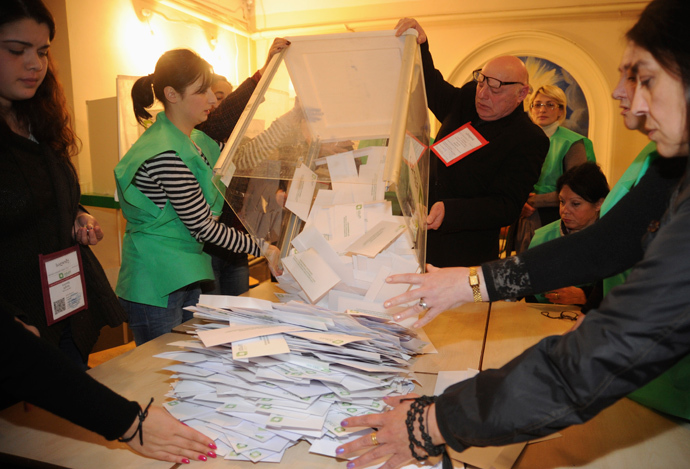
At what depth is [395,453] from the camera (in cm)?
78

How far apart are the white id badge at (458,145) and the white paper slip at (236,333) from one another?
1.31 metres

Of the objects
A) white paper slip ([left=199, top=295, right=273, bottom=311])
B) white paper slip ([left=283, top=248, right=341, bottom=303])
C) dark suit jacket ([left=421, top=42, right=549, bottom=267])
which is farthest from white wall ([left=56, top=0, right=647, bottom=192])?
white paper slip ([left=199, top=295, right=273, bottom=311])

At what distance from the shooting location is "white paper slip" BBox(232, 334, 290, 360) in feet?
2.84

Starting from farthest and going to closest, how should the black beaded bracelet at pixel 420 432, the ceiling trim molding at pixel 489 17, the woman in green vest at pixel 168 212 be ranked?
the ceiling trim molding at pixel 489 17 → the woman in green vest at pixel 168 212 → the black beaded bracelet at pixel 420 432

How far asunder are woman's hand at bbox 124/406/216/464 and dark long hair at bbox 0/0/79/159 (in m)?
0.91

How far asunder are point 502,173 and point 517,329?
2.61ft

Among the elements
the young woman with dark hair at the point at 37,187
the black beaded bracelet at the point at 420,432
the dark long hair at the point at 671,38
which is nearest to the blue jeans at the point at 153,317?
the young woman with dark hair at the point at 37,187

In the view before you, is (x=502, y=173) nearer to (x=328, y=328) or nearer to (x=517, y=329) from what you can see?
(x=517, y=329)

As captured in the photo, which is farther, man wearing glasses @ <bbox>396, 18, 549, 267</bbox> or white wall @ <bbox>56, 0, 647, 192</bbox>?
white wall @ <bbox>56, 0, 647, 192</bbox>

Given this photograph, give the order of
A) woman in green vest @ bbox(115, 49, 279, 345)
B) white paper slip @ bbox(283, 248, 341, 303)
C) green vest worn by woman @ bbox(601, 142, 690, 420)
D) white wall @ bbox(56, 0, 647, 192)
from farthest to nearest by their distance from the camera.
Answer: white wall @ bbox(56, 0, 647, 192) → woman in green vest @ bbox(115, 49, 279, 345) → white paper slip @ bbox(283, 248, 341, 303) → green vest worn by woman @ bbox(601, 142, 690, 420)

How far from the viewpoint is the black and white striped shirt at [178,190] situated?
4.86 feet

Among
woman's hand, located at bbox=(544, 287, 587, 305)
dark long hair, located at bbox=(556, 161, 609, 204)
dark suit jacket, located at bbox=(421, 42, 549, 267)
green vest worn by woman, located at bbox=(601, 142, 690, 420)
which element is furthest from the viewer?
dark long hair, located at bbox=(556, 161, 609, 204)

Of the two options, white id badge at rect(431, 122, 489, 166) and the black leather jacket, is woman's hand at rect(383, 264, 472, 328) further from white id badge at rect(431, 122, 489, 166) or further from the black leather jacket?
white id badge at rect(431, 122, 489, 166)

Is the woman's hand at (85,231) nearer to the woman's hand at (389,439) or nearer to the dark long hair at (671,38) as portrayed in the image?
the woman's hand at (389,439)
